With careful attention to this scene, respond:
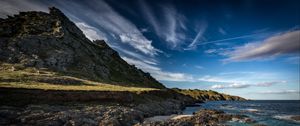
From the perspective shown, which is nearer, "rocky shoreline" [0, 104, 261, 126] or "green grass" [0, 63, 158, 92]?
"rocky shoreline" [0, 104, 261, 126]

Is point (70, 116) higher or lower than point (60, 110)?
lower

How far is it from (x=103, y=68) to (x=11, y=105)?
3885 inches

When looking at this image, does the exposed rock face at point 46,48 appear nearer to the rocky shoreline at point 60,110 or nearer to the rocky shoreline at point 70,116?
the rocky shoreline at point 60,110

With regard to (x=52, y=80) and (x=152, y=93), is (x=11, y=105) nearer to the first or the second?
(x=52, y=80)

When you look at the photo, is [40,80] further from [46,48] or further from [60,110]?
[46,48]

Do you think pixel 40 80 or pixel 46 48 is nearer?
pixel 40 80

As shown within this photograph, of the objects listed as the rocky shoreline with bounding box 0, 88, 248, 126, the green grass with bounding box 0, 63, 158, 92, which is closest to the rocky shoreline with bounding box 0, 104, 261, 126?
the rocky shoreline with bounding box 0, 88, 248, 126

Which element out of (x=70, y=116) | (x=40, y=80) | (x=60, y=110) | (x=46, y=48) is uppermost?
(x=46, y=48)

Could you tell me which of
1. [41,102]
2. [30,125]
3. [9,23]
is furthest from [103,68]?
[30,125]

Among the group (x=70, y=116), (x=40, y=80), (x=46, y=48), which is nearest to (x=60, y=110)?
(x=70, y=116)

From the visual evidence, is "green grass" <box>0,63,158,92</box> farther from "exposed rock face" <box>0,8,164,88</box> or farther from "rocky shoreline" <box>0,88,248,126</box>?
"exposed rock face" <box>0,8,164,88</box>

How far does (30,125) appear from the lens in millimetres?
32625

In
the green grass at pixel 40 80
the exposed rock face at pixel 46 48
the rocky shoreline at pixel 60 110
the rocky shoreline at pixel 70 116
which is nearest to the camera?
the rocky shoreline at pixel 70 116

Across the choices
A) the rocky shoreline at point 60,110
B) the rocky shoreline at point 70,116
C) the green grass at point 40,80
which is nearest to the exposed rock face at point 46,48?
the green grass at point 40,80
